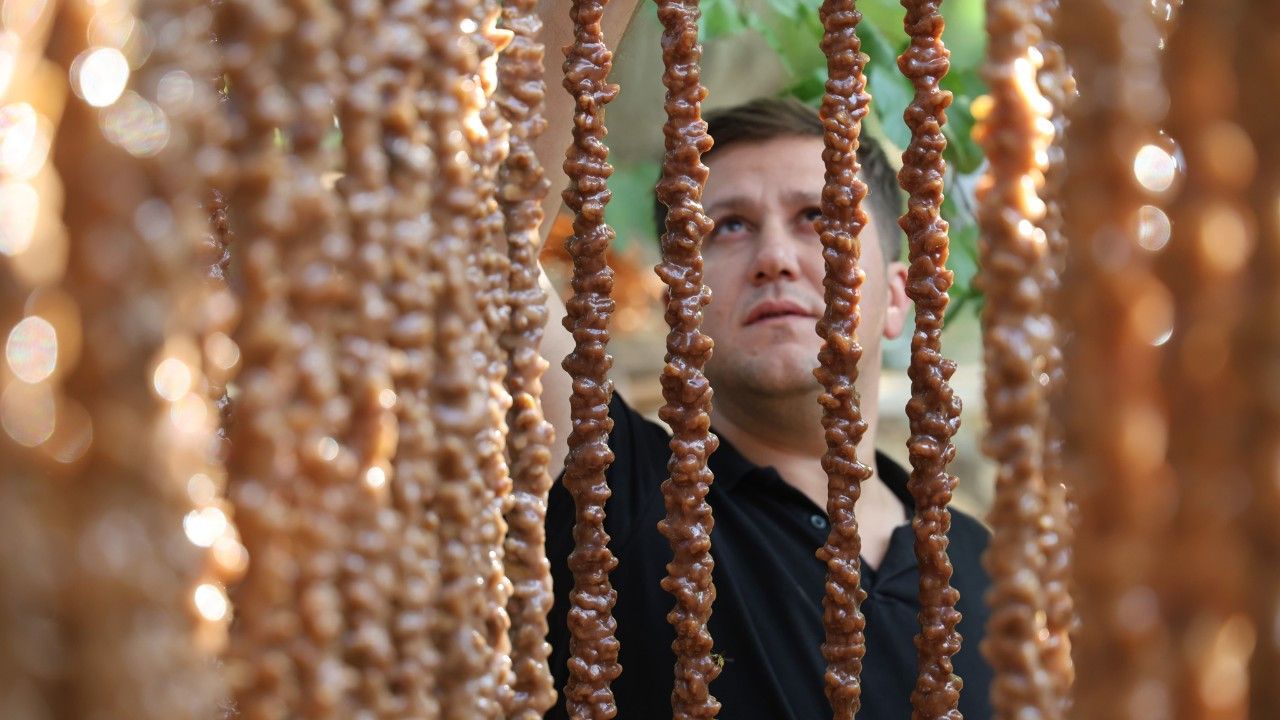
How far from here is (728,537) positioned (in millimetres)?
1841

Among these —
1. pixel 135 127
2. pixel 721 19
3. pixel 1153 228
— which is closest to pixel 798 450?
pixel 721 19

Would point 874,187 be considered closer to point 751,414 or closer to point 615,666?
point 751,414

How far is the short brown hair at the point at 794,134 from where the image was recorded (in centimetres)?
211

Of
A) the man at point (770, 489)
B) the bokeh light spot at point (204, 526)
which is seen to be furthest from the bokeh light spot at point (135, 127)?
the man at point (770, 489)

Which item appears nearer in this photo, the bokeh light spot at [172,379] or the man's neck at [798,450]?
the bokeh light spot at [172,379]

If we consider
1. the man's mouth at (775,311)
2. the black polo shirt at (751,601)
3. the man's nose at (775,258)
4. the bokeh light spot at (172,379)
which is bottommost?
the black polo shirt at (751,601)

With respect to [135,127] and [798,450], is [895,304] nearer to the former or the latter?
[798,450]

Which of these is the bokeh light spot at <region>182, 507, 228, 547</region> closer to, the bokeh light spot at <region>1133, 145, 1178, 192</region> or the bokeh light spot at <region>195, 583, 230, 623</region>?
the bokeh light spot at <region>195, 583, 230, 623</region>

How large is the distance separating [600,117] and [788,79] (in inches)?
68.2

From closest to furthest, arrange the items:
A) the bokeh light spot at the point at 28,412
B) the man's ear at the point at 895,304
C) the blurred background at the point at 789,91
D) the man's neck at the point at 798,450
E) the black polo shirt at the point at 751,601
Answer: the bokeh light spot at the point at 28,412, the black polo shirt at the point at 751,601, the blurred background at the point at 789,91, the man's neck at the point at 798,450, the man's ear at the point at 895,304

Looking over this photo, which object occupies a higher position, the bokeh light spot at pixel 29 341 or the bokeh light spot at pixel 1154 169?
the bokeh light spot at pixel 1154 169

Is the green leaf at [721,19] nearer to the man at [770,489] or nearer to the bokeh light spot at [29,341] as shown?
the man at [770,489]

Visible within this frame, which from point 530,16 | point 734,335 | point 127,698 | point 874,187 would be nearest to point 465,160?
point 530,16

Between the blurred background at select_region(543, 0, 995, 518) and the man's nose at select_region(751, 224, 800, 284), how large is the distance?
10.0 inches
